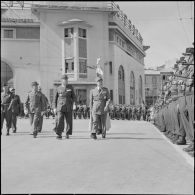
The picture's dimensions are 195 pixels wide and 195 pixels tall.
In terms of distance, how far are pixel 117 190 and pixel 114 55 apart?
37.7ft

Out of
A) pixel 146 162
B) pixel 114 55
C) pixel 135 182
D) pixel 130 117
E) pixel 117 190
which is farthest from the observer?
pixel 130 117

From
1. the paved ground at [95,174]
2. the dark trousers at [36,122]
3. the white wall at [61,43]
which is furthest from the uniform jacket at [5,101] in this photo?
the paved ground at [95,174]

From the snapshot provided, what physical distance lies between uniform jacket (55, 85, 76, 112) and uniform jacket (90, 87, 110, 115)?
25.0 inches

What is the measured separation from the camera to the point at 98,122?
376 inches

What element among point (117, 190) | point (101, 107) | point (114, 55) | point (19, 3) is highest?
point (114, 55)

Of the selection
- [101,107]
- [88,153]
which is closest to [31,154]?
[88,153]

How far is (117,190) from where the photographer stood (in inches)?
148

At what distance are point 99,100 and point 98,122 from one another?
1.51 ft

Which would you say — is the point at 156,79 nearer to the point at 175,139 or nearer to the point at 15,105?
the point at 15,105

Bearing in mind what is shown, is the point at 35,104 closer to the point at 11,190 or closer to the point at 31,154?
the point at 31,154

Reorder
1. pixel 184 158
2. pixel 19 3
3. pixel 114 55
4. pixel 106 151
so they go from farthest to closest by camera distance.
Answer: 1. pixel 114 55
2. pixel 106 151
3. pixel 184 158
4. pixel 19 3

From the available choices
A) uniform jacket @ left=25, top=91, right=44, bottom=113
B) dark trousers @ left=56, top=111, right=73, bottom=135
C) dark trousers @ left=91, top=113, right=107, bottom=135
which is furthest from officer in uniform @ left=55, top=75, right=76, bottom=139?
uniform jacket @ left=25, top=91, right=44, bottom=113

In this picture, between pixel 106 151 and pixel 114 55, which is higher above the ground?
pixel 114 55

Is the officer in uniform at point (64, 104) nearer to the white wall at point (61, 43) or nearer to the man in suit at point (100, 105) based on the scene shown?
the man in suit at point (100, 105)
